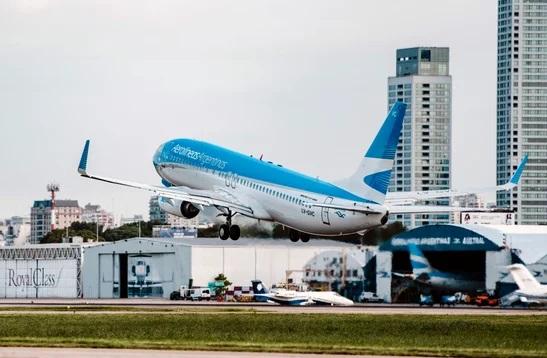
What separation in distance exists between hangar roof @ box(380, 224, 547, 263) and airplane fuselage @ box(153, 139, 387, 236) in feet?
87.1

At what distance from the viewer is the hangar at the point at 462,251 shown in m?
152

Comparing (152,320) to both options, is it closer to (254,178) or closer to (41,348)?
(254,178)

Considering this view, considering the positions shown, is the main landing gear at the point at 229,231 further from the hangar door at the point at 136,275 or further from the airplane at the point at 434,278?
the hangar door at the point at 136,275

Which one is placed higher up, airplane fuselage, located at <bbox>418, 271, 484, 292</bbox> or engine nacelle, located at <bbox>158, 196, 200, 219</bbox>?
engine nacelle, located at <bbox>158, 196, 200, 219</bbox>

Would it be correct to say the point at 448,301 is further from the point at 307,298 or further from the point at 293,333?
the point at 293,333

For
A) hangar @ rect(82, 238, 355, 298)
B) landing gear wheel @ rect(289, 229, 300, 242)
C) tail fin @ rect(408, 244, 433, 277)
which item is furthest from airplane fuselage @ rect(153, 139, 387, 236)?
hangar @ rect(82, 238, 355, 298)

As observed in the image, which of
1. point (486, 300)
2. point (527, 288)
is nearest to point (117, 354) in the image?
point (527, 288)

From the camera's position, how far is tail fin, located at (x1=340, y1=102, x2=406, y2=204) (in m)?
116

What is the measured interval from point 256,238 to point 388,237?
1531 cm

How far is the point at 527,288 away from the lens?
5546 inches

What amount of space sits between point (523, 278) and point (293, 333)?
50.0 meters

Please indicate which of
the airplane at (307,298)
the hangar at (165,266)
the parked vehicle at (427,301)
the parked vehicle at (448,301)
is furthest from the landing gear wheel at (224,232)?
the hangar at (165,266)

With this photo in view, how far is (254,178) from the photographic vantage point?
127250 mm

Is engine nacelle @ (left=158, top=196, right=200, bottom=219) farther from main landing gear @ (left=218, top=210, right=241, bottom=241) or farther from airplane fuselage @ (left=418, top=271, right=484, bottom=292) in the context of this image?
airplane fuselage @ (left=418, top=271, right=484, bottom=292)
